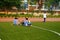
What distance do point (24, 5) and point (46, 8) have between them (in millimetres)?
4843

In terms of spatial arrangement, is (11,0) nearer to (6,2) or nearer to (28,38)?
(6,2)

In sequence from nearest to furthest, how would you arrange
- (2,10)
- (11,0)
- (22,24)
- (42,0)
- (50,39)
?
(50,39) → (22,24) → (11,0) → (2,10) → (42,0)

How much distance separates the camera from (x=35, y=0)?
170 ft

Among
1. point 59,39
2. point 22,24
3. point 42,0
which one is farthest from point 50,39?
point 42,0

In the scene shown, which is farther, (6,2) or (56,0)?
(56,0)

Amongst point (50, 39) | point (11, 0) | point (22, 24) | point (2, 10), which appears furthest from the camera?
point (2, 10)

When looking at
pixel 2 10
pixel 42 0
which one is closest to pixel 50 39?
pixel 2 10

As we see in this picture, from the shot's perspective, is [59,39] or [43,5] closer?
[59,39]

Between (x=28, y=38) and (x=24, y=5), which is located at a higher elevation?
(x=28, y=38)

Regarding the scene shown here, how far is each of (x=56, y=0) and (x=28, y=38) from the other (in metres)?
34.9

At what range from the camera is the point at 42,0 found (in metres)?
53.6

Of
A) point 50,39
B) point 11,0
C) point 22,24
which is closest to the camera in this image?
point 50,39

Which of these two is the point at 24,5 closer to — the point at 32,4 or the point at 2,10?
the point at 32,4

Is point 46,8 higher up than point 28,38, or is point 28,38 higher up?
point 28,38
